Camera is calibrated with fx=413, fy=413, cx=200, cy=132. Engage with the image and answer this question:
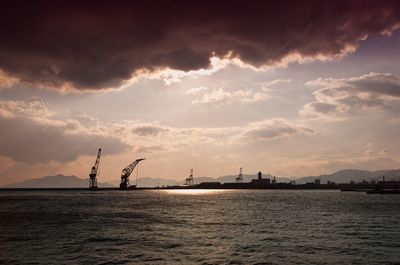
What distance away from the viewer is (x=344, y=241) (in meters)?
49.8

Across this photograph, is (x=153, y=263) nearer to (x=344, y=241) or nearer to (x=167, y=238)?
(x=167, y=238)

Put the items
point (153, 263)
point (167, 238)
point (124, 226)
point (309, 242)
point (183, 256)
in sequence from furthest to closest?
point (124, 226) → point (167, 238) → point (309, 242) → point (183, 256) → point (153, 263)

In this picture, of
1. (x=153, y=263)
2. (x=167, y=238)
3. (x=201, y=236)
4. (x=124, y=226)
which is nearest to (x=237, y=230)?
(x=201, y=236)

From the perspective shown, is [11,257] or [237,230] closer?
[11,257]

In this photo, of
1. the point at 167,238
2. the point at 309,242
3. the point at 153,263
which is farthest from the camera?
the point at 167,238

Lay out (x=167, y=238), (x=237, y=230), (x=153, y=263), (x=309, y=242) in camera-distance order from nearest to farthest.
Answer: (x=153, y=263) < (x=309, y=242) < (x=167, y=238) < (x=237, y=230)

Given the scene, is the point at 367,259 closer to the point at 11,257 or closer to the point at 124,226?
the point at 11,257

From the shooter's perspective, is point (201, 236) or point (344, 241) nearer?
point (344, 241)

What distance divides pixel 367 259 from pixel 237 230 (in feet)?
83.0

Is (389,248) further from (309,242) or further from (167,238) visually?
(167,238)

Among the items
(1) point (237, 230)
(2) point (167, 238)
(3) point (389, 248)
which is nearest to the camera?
(3) point (389, 248)

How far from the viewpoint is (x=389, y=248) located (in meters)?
44.1

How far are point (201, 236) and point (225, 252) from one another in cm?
1254

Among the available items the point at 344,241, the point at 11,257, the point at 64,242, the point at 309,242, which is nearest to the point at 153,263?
the point at 11,257
